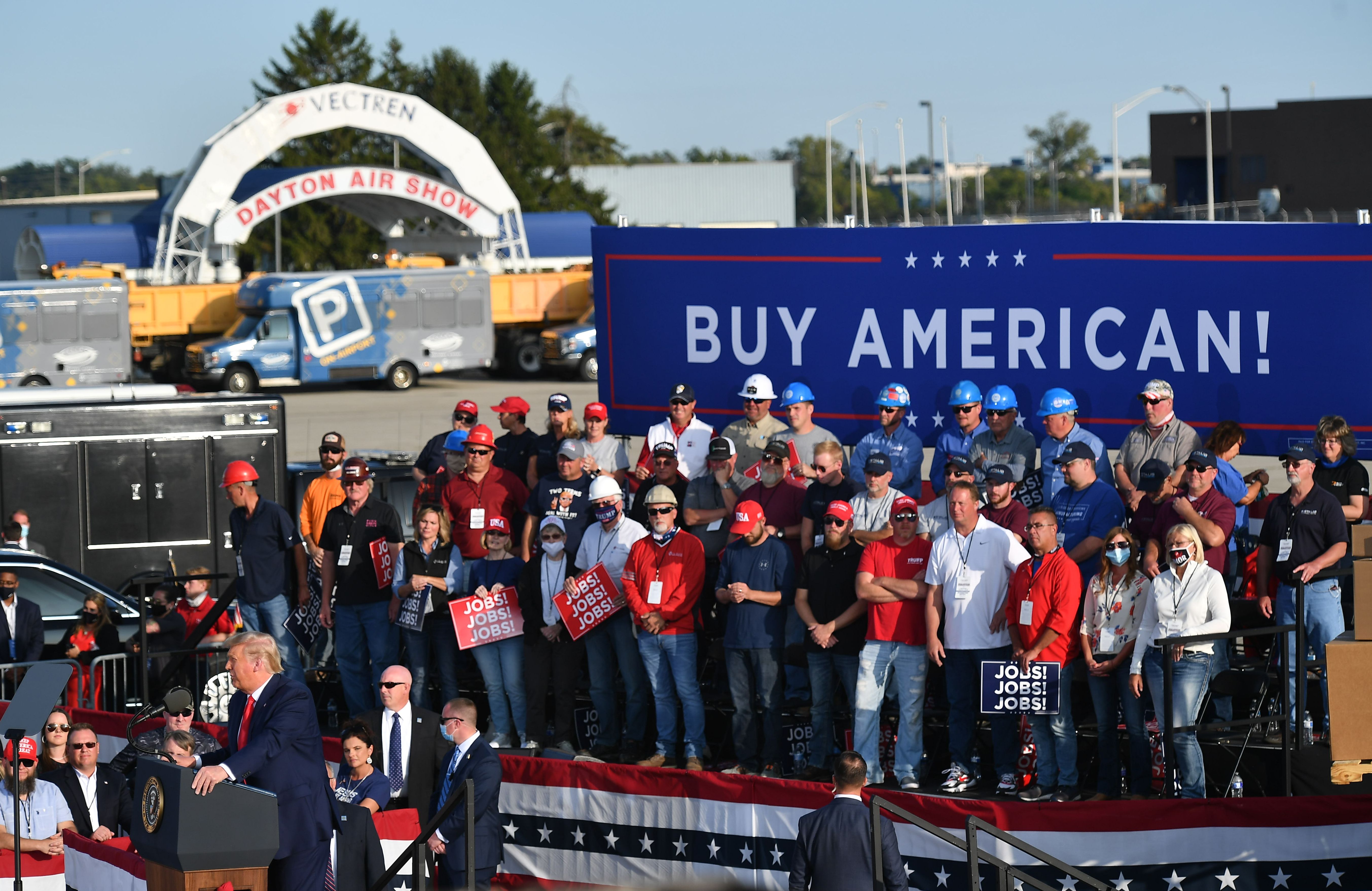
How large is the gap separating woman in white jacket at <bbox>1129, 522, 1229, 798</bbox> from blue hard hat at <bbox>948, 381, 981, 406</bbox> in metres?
2.28

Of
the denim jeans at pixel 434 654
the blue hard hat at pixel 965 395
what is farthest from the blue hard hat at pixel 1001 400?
the denim jeans at pixel 434 654

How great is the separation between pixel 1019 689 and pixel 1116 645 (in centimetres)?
63

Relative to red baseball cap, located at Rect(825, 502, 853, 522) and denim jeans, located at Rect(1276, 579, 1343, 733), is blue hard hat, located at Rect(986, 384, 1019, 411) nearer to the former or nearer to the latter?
red baseball cap, located at Rect(825, 502, 853, 522)

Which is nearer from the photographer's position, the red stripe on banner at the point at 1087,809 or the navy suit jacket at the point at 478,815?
the red stripe on banner at the point at 1087,809

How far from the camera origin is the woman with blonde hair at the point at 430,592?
11562mm

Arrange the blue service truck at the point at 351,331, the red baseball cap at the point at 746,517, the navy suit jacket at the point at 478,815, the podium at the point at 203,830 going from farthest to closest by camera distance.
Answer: the blue service truck at the point at 351,331 → the red baseball cap at the point at 746,517 → the navy suit jacket at the point at 478,815 → the podium at the point at 203,830

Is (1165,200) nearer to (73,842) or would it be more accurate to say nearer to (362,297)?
(362,297)

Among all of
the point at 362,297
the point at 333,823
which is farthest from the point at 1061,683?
the point at 362,297

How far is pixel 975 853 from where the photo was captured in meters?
7.37

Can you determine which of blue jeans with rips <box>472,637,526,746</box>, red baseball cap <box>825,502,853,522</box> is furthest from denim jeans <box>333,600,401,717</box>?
red baseball cap <box>825,502,853,522</box>

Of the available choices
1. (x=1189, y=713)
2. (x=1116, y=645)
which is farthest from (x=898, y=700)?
(x=1189, y=713)

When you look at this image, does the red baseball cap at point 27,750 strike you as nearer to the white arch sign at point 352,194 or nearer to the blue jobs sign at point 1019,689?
the blue jobs sign at point 1019,689

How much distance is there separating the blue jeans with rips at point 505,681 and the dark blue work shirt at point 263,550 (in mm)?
2162

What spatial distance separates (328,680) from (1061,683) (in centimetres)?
649
